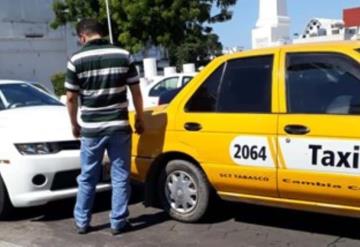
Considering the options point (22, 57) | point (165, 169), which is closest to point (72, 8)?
point (22, 57)

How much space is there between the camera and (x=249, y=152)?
18.6 feet

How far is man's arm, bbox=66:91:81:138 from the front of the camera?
5982 mm

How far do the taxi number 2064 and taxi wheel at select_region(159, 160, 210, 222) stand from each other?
531 mm

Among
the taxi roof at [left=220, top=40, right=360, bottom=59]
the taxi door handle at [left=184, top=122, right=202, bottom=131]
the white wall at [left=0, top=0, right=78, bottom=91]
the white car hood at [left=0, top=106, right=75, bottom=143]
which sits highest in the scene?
the taxi roof at [left=220, top=40, right=360, bottom=59]

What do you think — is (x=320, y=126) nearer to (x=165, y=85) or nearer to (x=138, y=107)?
(x=138, y=107)

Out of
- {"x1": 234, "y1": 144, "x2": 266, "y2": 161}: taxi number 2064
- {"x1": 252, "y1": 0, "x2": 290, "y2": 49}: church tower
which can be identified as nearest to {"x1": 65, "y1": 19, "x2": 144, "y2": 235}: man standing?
{"x1": 234, "y1": 144, "x2": 266, "y2": 161}: taxi number 2064

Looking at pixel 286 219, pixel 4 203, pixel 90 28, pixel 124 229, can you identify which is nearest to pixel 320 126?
pixel 286 219

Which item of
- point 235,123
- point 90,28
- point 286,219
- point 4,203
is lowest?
point 286,219

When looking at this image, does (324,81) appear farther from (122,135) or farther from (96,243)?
(96,243)

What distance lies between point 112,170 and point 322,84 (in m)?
2.06

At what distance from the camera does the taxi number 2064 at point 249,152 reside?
5593 mm

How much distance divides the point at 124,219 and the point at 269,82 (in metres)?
1.86

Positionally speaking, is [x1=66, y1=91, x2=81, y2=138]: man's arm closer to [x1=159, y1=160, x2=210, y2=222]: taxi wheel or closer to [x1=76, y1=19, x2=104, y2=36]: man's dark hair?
[x1=76, y1=19, x2=104, y2=36]: man's dark hair

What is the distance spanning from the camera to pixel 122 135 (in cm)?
603
